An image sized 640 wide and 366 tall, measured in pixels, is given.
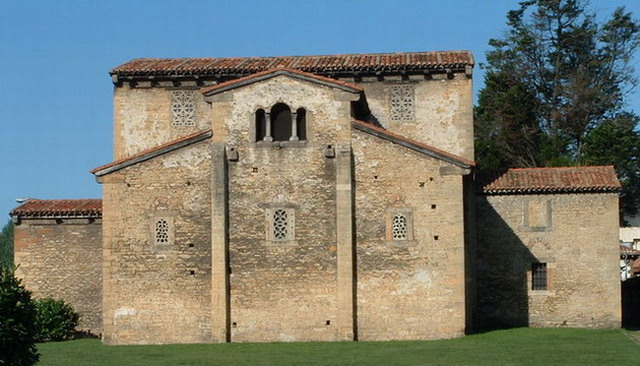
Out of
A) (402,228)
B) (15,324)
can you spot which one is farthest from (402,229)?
(15,324)

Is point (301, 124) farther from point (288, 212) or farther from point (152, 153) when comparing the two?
point (152, 153)

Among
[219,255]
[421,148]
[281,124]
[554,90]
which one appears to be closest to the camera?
[421,148]

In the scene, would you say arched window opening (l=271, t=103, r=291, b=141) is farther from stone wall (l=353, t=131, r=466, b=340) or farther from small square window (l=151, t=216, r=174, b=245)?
small square window (l=151, t=216, r=174, b=245)

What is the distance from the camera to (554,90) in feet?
192

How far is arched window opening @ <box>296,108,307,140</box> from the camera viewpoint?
3300 centimetres

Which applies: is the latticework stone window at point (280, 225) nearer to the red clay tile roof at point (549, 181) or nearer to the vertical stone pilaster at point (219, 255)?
the vertical stone pilaster at point (219, 255)

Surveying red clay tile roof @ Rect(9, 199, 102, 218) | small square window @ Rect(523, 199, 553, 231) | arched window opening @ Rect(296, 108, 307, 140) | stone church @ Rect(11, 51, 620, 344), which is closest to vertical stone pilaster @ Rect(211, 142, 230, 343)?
stone church @ Rect(11, 51, 620, 344)

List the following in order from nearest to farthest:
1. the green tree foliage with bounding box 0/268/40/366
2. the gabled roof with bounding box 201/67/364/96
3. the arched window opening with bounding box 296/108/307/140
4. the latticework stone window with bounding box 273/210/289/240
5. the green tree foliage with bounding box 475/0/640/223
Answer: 1. the green tree foliage with bounding box 0/268/40/366
2. the latticework stone window with bounding box 273/210/289/240
3. the gabled roof with bounding box 201/67/364/96
4. the arched window opening with bounding box 296/108/307/140
5. the green tree foliage with bounding box 475/0/640/223

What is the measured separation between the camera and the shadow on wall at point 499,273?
36.4 meters

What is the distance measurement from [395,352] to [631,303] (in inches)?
568

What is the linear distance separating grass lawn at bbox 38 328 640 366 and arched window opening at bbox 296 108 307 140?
616cm

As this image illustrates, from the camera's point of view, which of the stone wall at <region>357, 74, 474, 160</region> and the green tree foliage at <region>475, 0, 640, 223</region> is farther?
the green tree foliage at <region>475, 0, 640, 223</region>

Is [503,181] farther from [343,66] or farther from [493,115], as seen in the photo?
[493,115]

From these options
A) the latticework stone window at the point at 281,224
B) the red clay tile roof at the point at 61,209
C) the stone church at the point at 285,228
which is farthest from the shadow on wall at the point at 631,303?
the red clay tile roof at the point at 61,209
